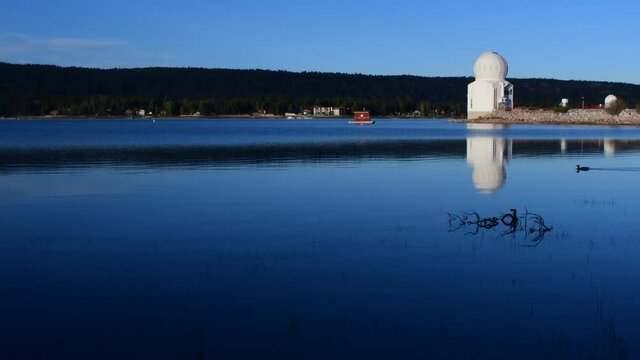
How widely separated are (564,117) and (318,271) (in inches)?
4901

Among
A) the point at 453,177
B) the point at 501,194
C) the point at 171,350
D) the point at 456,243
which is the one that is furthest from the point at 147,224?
the point at 453,177

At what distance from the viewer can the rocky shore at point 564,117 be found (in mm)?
121750

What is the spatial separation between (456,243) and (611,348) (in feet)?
21.5

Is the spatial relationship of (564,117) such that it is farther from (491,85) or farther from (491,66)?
(491,66)

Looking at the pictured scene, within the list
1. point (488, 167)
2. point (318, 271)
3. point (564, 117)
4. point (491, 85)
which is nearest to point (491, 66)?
point (491, 85)

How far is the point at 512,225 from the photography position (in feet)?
57.9

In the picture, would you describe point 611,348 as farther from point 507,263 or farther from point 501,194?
point 501,194

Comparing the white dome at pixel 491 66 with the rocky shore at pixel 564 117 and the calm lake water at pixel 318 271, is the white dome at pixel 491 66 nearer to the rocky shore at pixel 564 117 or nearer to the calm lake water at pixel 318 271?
the rocky shore at pixel 564 117

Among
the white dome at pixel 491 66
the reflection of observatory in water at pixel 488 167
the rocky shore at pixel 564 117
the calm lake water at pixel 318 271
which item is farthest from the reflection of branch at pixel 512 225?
the white dome at pixel 491 66

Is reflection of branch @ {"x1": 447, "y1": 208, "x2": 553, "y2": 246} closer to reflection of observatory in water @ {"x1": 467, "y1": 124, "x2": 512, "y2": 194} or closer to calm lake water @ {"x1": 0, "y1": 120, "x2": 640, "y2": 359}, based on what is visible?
calm lake water @ {"x1": 0, "y1": 120, "x2": 640, "y2": 359}

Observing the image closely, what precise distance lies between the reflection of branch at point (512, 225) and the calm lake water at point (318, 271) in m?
0.07

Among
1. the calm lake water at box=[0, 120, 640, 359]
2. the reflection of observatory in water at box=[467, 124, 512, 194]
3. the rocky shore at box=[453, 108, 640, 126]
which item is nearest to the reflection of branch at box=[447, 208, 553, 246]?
the calm lake water at box=[0, 120, 640, 359]

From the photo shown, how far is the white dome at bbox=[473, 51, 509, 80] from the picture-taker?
13825cm

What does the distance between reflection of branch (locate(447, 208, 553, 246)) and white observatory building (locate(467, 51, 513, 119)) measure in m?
123
